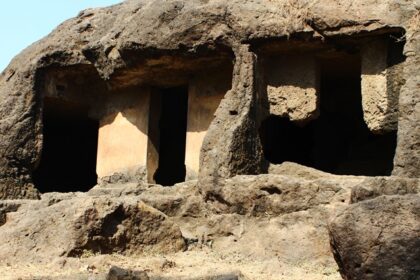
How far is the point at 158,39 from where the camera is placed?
10961 millimetres

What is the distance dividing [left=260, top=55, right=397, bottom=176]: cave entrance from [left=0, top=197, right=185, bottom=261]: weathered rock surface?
3848 mm

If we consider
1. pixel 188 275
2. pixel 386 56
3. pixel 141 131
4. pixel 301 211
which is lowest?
pixel 188 275

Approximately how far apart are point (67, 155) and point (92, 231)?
298 inches

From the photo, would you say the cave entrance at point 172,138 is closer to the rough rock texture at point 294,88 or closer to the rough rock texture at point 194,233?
the rough rock texture at point 294,88

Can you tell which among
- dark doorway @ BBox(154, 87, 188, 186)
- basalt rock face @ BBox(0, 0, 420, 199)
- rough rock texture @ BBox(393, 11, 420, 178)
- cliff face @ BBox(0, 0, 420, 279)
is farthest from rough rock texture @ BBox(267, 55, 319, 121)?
dark doorway @ BBox(154, 87, 188, 186)

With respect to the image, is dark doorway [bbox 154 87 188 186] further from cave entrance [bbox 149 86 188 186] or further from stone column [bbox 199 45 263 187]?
stone column [bbox 199 45 263 187]

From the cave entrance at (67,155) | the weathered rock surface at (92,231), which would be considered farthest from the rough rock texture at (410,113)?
the cave entrance at (67,155)

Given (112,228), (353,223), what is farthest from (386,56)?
(353,223)

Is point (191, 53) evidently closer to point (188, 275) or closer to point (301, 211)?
point (301, 211)

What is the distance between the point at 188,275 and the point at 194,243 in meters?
1.83

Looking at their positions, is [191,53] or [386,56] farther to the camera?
[191,53]

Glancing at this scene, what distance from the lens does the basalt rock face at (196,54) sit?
9.62m

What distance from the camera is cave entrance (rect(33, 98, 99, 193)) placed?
1455cm

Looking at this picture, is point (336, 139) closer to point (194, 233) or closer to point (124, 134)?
point (124, 134)
